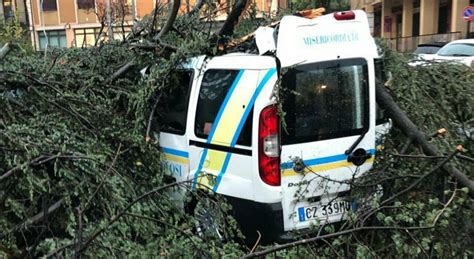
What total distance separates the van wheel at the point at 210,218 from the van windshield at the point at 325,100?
709 millimetres

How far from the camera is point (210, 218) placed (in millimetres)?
3590

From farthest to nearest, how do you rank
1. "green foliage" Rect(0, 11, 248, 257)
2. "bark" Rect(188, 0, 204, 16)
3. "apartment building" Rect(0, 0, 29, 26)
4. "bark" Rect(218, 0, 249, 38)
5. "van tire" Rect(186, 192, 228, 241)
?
"apartment building" Rect(0, 0, 29, 26), "bark" Rect(188, 0, 204, 16), "bark" Rect(218, 0, 249, 38), "van tire" Rect(186, 192, 228, 241), "green foliage" Rect(0, 11, 248, 257)

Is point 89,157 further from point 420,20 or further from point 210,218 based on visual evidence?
point 420,20

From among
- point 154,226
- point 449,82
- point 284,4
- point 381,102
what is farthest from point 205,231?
point 284,4

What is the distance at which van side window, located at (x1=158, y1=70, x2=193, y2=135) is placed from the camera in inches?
170

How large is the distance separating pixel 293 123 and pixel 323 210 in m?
0.73

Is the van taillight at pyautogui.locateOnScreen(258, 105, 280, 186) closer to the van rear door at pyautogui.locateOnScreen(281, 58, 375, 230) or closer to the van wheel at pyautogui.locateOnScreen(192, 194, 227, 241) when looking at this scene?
the van rear door at pyautogui.locateOnScreen(281, 58, 375, 230)

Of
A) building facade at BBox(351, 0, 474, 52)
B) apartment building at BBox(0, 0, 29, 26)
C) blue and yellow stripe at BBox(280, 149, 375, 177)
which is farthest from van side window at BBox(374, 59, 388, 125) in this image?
apartment building at BBox(0, 0, 29, 26)

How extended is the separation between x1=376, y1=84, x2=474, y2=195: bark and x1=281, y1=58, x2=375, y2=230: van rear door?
42 cm

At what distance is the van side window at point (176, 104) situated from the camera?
4318mm

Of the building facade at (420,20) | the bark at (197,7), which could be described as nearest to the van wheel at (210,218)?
the bark at (197,7)

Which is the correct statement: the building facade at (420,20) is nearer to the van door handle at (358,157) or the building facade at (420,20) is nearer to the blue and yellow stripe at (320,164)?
the van door handle at (358,157)

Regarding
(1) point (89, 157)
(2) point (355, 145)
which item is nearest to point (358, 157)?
(2) point (355, 145)

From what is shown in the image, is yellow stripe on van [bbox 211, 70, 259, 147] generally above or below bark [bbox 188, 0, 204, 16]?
below
